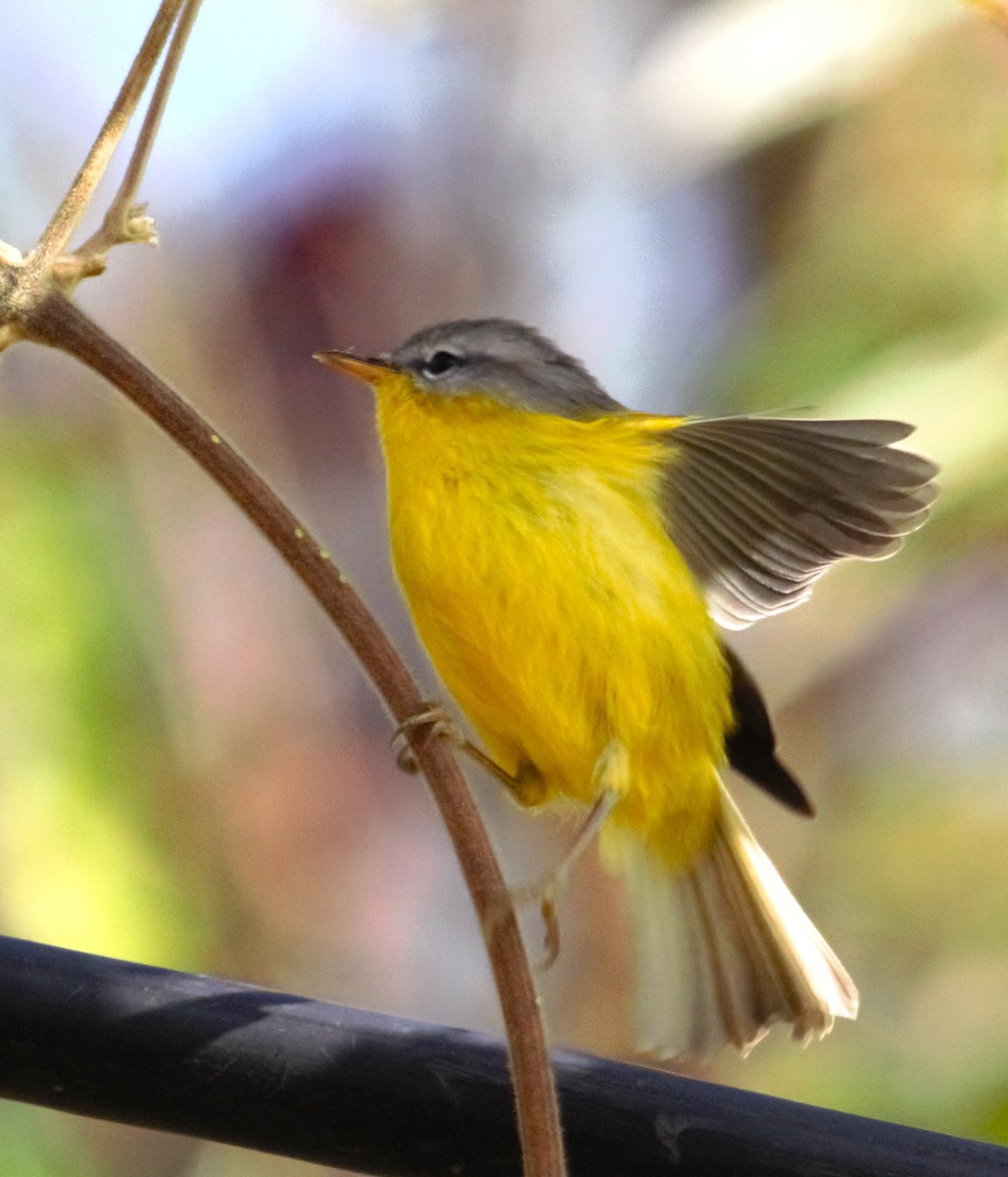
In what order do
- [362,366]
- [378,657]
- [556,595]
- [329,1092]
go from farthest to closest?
[362,366] < [556,595] < [378,657] < [329,1092]

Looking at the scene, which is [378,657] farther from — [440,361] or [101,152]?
[440,361]

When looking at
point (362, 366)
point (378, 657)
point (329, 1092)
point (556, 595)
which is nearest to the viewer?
point (329, 1092)

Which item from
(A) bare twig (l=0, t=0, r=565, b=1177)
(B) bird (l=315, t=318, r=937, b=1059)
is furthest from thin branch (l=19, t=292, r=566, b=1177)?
(B) bird (l=315, t=318, r=937, b=1059)

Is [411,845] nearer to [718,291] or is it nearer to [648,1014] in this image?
[648,1014]

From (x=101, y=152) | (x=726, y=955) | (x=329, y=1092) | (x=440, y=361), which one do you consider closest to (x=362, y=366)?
(x=440, y=361)

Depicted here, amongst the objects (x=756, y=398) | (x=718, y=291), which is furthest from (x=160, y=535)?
(x=718, y=291)

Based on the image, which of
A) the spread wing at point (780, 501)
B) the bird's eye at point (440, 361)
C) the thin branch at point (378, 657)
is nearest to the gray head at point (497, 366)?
the bird's eye at point (440, 361)

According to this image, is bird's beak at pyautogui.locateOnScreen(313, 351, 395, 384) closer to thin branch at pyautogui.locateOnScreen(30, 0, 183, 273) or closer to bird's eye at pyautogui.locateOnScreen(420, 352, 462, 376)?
bird's eye at pyautogui.locateOnScreen(420, 352, 462, 376)

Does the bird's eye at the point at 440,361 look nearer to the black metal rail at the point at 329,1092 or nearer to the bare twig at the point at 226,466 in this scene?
the bare twig at the point at 226,466
